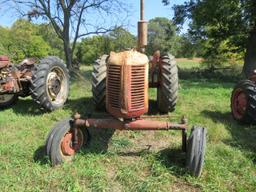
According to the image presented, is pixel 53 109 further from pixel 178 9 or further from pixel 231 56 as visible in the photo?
pixel 231 56

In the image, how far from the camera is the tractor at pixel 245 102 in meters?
6.59

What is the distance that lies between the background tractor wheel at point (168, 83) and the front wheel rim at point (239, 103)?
1.41 metres

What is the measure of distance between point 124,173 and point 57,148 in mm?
903

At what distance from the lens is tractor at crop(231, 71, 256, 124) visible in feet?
21.6

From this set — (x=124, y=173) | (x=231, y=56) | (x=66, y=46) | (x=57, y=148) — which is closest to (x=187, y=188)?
(x=124, y=173)

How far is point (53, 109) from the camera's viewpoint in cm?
738

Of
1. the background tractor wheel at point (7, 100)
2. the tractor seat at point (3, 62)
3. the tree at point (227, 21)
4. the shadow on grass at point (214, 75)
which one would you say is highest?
the tree at point (227, 21)

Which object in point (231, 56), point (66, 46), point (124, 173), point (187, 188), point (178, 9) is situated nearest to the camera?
point (187, 188)

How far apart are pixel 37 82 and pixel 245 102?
393 centimetres

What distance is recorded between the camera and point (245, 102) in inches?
273

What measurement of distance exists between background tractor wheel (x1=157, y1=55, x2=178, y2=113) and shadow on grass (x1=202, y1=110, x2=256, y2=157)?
44.9 inches

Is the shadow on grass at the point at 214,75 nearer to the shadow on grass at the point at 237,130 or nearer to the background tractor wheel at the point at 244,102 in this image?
the shadow on grass at the point at 237,130

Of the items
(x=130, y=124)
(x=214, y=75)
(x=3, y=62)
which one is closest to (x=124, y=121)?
(x=130, y=124)

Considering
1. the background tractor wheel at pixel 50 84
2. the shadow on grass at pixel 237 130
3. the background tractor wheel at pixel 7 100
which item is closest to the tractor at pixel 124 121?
the shadow on grass at pixel 237 130
